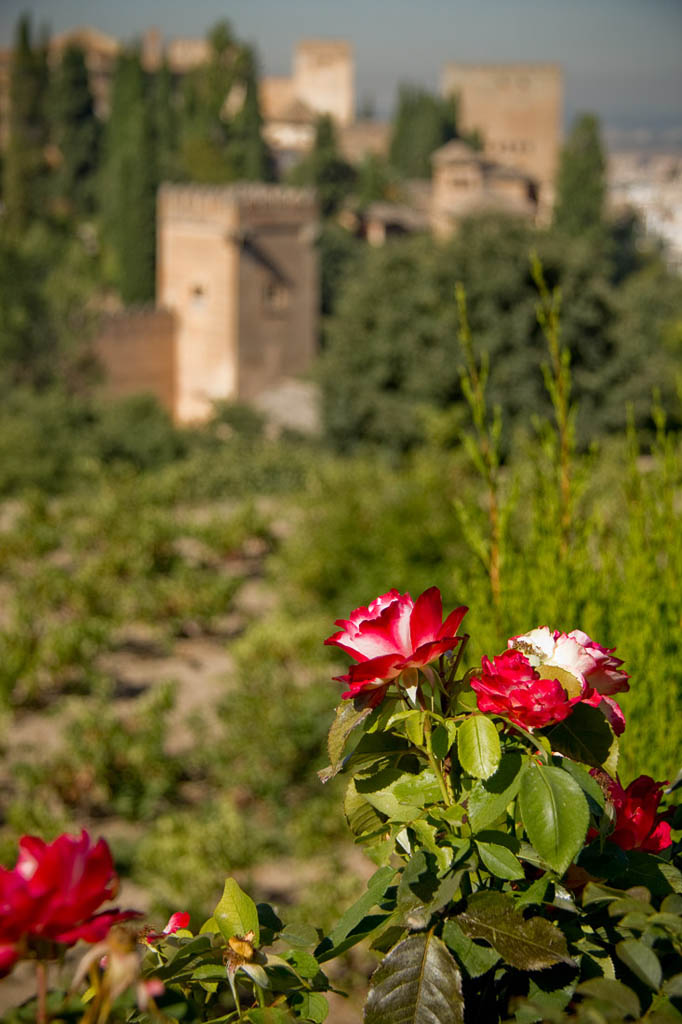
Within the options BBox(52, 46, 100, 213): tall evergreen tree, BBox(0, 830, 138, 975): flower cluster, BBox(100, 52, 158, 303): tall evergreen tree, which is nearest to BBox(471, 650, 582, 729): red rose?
BBox(0, 830, 138, 975): flower cluster

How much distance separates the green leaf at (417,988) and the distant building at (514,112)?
50022 mm

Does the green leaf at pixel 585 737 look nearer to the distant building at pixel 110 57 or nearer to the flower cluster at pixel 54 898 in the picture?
the flower cluster at pixel 54 898

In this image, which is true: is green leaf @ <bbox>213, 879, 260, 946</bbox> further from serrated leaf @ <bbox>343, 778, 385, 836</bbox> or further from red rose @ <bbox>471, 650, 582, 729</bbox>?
red rose @ <bbox>471, 650, 582, 729</bbox>

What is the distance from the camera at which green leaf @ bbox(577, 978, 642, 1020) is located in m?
0.69

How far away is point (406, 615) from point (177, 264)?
23.4m

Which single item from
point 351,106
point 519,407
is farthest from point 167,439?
point 351,106

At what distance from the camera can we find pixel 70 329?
20469 mm

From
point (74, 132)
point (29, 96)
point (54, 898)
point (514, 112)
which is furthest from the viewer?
point (514, 112)

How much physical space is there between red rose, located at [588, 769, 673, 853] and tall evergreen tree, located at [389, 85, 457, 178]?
1747 inches

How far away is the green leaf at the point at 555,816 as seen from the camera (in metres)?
0.81

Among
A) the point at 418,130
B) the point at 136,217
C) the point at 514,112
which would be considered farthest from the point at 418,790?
the point at 514,112

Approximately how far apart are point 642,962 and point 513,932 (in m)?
0.10

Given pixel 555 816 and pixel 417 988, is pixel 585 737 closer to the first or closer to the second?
pixel 555 816

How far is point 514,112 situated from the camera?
4806cm
